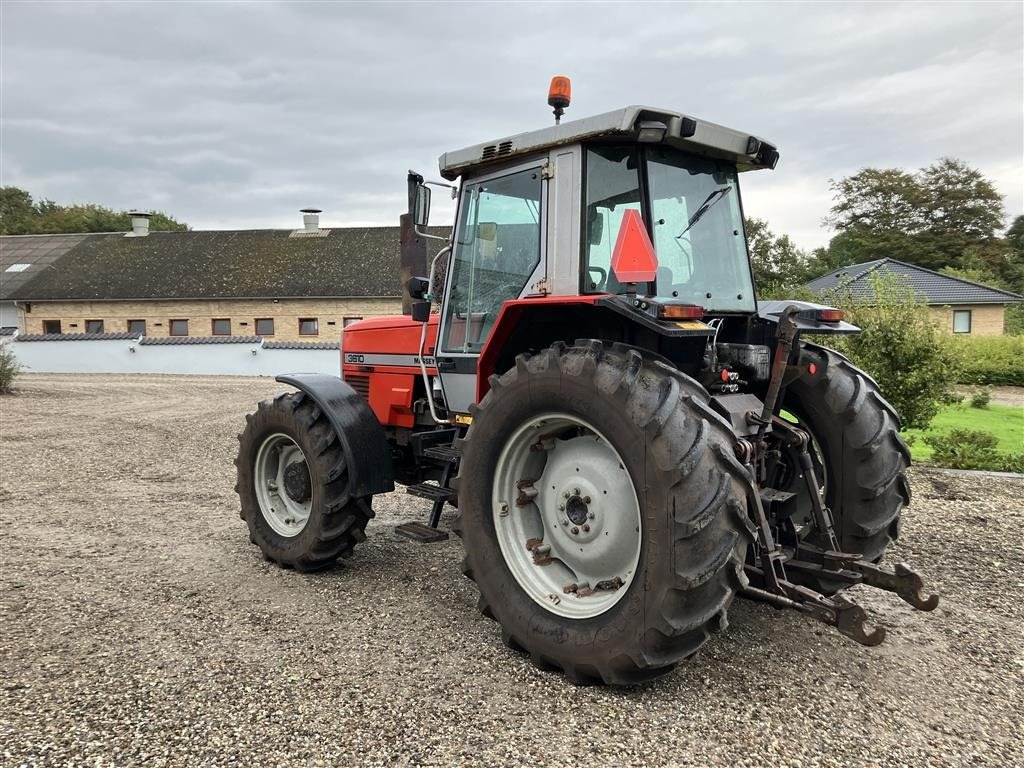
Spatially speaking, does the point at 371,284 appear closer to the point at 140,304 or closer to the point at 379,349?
the point at 140,304

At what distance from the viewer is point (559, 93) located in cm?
381

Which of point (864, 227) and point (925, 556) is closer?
point (925, 556)

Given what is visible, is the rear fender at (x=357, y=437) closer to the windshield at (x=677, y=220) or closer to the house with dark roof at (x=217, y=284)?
the windshield at (x=677, y=220)

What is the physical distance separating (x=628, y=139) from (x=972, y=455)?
7.18 metres

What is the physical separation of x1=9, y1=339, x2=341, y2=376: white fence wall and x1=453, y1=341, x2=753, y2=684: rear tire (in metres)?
21.7

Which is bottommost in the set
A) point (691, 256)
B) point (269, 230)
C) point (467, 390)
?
point (467, 390)

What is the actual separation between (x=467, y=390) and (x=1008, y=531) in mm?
4392

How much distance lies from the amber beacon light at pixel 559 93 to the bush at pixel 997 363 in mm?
21885

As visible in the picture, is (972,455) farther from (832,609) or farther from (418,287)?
(418,287)

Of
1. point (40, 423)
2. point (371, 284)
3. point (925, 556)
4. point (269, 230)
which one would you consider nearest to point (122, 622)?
point (925, 556)

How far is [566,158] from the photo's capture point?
3557 millimetres

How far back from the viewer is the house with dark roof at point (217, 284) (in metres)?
29.5

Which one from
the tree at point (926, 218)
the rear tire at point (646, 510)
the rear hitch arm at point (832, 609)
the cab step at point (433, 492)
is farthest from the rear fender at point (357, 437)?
the tree at point (926, 218)

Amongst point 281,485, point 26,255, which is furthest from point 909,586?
point 26,255
